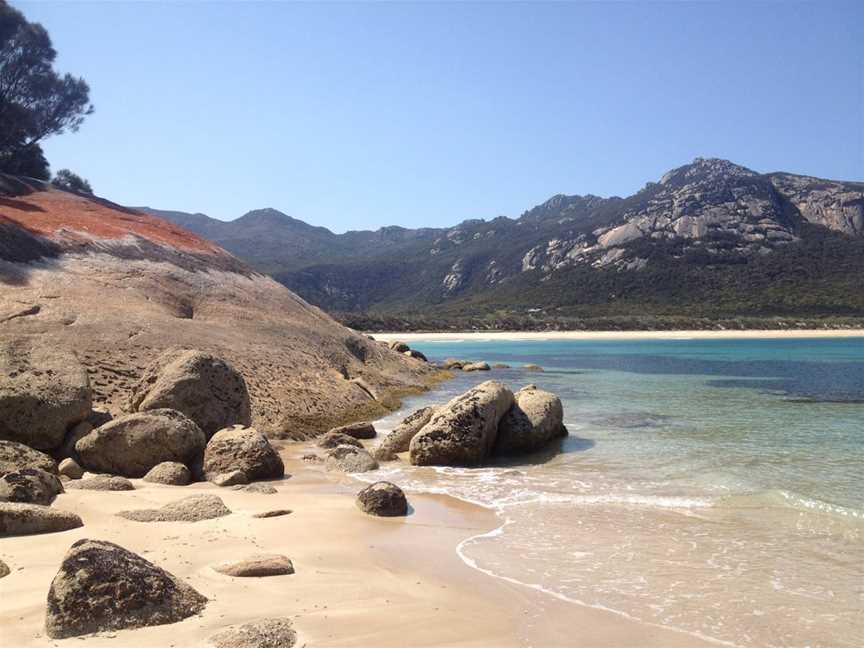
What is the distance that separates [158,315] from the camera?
1986 cm

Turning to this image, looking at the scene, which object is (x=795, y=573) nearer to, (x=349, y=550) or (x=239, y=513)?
(x=349, y=550)

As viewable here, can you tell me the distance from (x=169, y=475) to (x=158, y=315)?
1006 cm

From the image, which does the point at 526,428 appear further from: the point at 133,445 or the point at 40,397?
the point at 40,397

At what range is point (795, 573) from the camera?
7207mm

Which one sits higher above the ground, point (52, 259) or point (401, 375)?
point (52, 259)

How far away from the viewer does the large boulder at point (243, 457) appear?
1155 centimetres

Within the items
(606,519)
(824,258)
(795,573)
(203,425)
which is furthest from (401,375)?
(824,258)

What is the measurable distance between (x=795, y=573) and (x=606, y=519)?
2.59m

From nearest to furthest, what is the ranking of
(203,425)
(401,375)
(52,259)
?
(203,425), (52,259), (401,375)

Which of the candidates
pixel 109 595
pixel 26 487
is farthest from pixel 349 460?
pixel 109 595

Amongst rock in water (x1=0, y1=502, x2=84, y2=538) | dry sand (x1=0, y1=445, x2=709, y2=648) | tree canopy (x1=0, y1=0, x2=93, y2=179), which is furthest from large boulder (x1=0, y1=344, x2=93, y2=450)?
tree canopy (x1=0, y1=0, x2=93, y2=179)

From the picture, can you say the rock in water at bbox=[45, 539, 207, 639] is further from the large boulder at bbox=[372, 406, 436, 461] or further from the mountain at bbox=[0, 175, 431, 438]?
the large boulder at bbox=[372, 406, 436, 461]

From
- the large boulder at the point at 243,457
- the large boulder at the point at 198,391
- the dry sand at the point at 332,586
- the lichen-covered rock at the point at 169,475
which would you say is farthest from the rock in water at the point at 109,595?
the large boulder at the point at 198,391

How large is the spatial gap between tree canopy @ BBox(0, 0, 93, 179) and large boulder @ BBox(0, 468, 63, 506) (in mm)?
37952
